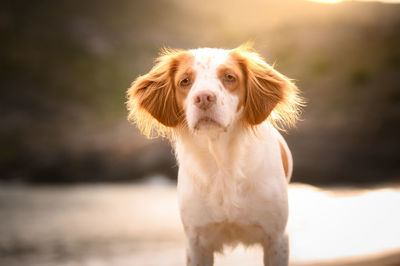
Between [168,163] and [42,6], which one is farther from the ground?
[42,6]

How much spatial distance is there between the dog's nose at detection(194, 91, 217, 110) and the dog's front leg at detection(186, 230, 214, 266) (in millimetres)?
1020

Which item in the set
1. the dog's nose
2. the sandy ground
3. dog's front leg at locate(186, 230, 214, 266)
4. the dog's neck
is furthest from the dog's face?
the sandy ground

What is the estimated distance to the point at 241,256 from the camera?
23.1 feet

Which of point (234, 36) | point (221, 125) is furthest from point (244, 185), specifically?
point (234, 36)

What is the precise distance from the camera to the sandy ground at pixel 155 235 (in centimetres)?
630

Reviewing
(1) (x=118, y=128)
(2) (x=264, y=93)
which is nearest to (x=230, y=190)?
(2) (x=264, y=93)

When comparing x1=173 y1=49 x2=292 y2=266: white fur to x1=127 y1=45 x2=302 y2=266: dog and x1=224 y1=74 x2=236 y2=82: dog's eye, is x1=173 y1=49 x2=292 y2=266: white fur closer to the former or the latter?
x1=127 y1=45 x2=302 y2=266: dog

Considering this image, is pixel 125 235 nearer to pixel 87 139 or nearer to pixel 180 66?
pixel 180 66

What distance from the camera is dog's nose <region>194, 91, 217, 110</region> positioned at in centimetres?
340

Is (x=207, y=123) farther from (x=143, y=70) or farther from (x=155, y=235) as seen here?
(x=143, y=70)

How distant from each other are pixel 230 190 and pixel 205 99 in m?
0.74

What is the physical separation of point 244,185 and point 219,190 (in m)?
0.18

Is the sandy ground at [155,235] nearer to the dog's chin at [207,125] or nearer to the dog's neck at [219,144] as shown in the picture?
the dog's neck at [219,144]

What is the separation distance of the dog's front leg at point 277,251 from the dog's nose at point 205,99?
114 cm
